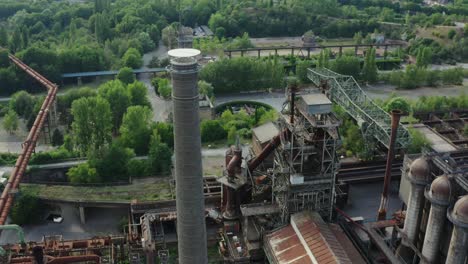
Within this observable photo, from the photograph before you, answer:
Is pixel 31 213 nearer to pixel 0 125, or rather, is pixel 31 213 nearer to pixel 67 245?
pixel 67 245

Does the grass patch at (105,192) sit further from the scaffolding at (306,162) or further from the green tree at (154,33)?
the green tree at (154,33)

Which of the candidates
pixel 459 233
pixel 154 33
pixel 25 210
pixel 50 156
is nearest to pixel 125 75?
pixel 50 156

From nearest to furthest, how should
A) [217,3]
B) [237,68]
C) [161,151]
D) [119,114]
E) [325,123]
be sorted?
[325,123] → [161,151] → [119,114] → [237,68] → [217,3]

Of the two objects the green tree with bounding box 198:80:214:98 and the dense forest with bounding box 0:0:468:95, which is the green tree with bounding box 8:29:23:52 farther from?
the green tree with bounding box 198:80:214:98

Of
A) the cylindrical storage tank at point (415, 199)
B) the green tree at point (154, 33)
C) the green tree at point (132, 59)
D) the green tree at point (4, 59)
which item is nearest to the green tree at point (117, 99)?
the green tree at point (132, 59)

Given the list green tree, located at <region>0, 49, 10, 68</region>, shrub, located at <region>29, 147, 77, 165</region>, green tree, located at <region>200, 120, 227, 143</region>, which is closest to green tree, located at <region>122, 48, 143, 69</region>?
green tree, located at <region>0, 49, 10, 68</region>

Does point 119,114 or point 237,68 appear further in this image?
point 237,68

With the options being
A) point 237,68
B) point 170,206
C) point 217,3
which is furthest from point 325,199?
point 217,3
